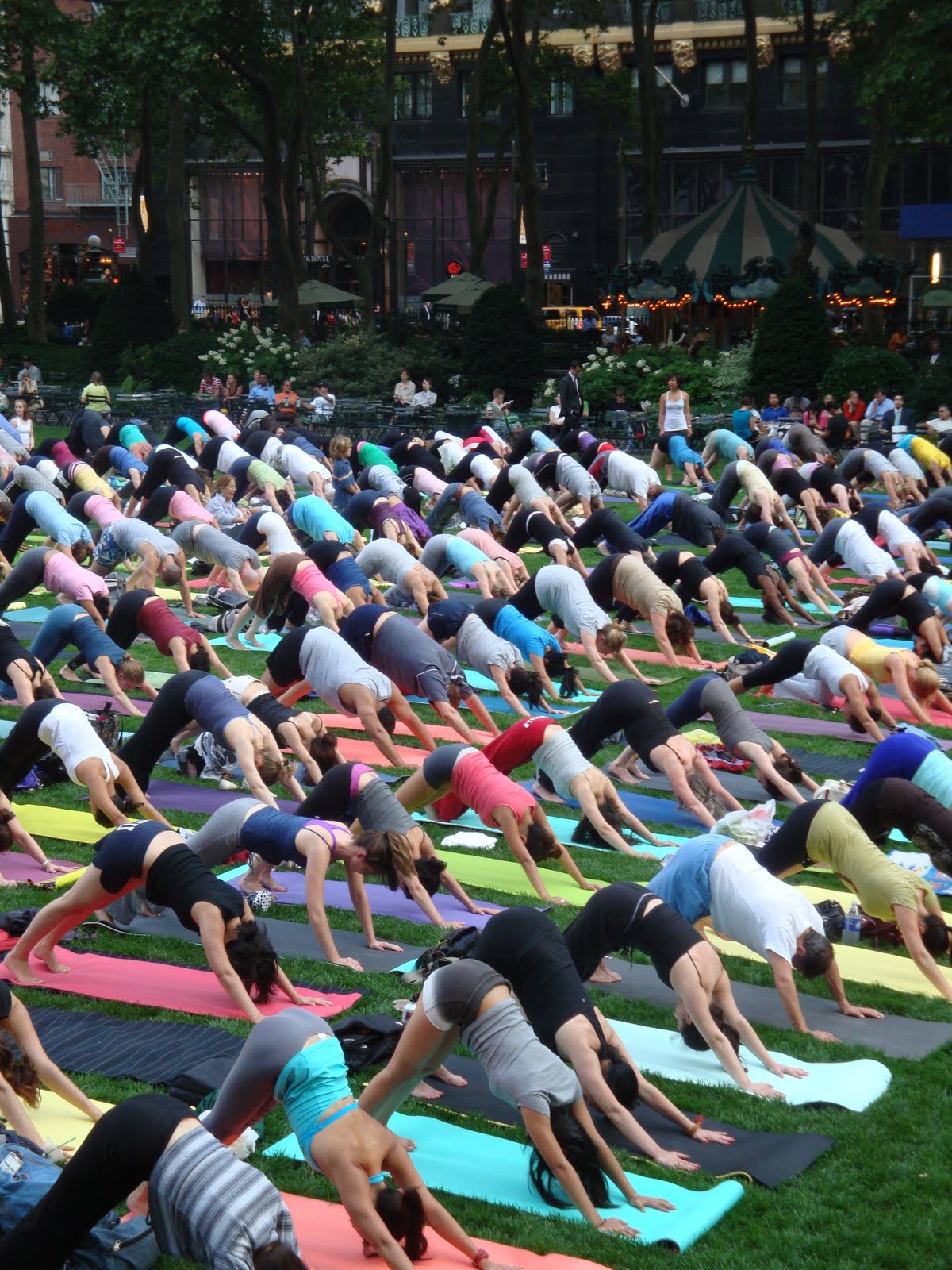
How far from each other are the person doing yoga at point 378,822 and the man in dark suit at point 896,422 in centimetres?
1681

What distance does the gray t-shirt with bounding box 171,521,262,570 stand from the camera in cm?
1458

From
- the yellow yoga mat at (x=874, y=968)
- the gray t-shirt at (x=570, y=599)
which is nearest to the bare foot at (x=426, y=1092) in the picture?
the yellow yoga mat at (x=874, y=968)

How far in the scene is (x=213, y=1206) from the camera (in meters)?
4.92

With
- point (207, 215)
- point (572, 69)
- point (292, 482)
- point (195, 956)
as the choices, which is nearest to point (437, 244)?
point (207, 215)

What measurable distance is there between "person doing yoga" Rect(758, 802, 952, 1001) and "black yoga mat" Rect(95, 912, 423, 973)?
1.90m

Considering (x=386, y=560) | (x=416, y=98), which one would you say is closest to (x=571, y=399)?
(x=386, y=560)

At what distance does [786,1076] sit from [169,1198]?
10.1 ft

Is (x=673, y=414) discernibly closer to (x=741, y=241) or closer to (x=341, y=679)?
(x=741, y=241)

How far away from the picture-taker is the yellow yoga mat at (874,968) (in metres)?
8.15

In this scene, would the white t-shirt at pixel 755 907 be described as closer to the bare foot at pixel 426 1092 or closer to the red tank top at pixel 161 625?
the bare foot at pixel 426 1092

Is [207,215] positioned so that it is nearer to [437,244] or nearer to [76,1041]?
[437,244]

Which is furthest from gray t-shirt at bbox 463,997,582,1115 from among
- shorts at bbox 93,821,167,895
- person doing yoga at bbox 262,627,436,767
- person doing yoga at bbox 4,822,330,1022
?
person doing yoga at bbox 262,627,436,767

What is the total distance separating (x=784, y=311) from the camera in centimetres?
2684

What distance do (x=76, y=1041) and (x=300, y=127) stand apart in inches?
1183
